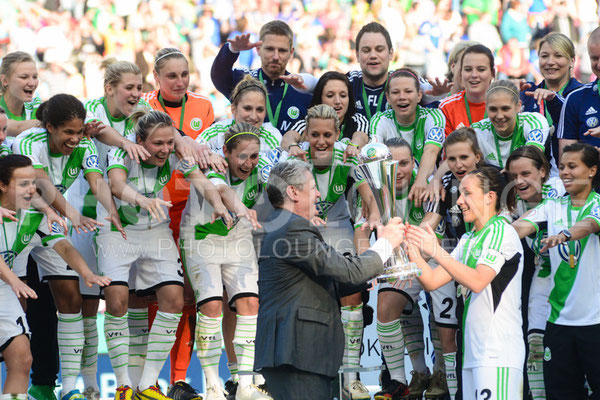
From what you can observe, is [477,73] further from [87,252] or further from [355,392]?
[87,252]

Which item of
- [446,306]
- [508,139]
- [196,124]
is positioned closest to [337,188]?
[446,306]

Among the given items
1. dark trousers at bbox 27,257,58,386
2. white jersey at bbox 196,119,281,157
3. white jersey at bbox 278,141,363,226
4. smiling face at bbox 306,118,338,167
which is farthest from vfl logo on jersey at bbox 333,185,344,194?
dark trousers at bbox 27,257,58,386

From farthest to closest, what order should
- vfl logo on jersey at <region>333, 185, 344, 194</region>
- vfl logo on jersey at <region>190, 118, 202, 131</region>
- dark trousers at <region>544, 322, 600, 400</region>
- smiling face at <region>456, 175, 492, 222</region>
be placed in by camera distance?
1. vfl logo on jersey at <region>190, 118, 202, 131</region>
2. vfl logo on jersey at <region>333, 185, 344, 194</region>
3. dark trousers at <region>544, 322, 600, 400</region>
4. smiling face at <region>456, 175, 492, 222</region>

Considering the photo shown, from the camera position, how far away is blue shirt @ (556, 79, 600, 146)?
586cm

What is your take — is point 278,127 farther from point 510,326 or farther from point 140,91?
point 510,326

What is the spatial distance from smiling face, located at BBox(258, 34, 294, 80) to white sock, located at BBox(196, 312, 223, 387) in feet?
6.97

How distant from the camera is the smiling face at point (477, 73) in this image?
642 cm

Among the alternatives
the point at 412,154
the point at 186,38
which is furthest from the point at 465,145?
the point at 186,38

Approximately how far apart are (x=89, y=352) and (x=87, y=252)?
2.36ft

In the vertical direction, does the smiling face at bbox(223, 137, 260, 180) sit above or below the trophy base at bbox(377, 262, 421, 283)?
above

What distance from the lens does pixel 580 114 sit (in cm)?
590

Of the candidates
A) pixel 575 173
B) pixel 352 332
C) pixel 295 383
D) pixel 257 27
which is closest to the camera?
pixel 295 383

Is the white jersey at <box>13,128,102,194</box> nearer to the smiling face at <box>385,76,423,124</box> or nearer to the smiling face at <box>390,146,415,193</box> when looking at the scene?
the smiling face at <box>390,146,415,193</box>

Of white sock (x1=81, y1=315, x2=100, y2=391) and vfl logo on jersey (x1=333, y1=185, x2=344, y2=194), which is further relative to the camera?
vfl logo on jersey (x1=333, y1=185, x2=344, y2=194)
